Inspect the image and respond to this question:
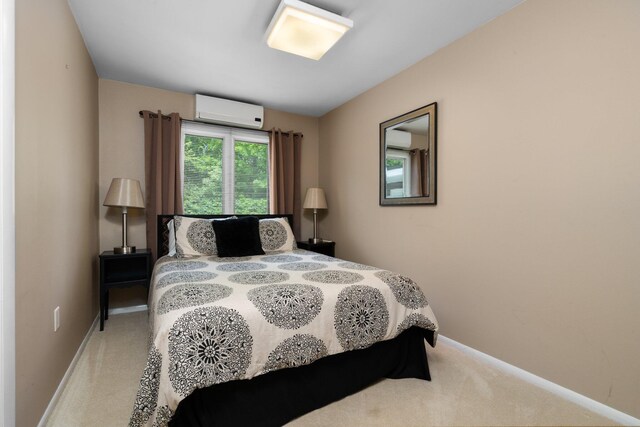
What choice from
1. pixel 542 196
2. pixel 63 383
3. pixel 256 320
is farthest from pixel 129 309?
pixel 542 196

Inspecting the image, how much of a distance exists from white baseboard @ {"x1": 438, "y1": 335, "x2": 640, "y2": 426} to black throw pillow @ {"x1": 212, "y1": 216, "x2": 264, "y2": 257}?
2.04m

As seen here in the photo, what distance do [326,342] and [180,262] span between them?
62.0 inches

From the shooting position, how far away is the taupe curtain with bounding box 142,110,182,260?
3.28 m

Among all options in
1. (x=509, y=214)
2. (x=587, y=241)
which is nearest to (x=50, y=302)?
(x=509, y=214)

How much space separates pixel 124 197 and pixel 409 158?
110 inches

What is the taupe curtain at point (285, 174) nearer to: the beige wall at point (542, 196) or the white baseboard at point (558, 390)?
the beige wall at point (542, 196)

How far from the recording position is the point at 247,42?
2490 mm

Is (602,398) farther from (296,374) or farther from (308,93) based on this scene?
(308,93)

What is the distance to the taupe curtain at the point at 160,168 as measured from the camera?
3.28m

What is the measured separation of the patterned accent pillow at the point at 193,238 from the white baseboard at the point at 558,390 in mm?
2438

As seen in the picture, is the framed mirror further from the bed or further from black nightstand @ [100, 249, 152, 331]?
black nightstand @ [100, 249, 152, 331]

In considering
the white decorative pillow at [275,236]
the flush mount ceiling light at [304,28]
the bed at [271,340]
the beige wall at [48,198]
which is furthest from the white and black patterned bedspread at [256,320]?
the flush mount ceiling light at [304,28]

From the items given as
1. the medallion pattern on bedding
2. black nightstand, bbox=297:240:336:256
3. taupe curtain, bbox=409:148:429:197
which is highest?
taupe curtain, bbox=409:148:429:197

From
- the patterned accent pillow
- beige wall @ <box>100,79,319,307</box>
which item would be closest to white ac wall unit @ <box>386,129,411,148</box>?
the patterned accent pillow
